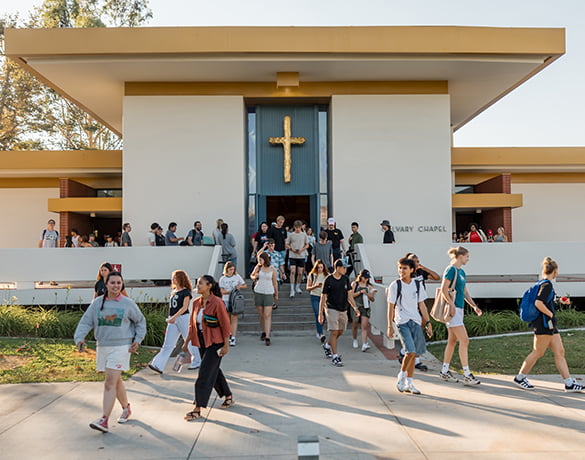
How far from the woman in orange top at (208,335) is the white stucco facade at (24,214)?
1774cm

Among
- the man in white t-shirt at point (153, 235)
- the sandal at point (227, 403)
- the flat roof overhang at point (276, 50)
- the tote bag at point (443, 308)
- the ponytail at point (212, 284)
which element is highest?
the flat roof overhang at point (276, 50)

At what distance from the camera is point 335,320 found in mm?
9281

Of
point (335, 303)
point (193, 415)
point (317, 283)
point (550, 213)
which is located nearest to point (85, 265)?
point (317, 283)

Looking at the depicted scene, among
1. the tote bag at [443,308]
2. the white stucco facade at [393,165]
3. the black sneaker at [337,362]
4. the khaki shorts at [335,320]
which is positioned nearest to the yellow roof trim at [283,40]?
the white stucco facade at [393,165]

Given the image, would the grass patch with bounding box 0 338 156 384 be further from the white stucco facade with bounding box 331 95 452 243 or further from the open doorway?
the open doorway

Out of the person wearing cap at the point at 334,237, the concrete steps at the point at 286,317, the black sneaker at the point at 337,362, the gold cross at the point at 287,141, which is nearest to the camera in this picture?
the black sneaker at the point at 337,362

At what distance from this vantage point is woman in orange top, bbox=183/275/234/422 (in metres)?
6.09

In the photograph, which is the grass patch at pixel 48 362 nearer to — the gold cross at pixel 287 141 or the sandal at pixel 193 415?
the sandal at pixel 193 415

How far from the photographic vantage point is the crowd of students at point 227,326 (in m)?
5.80

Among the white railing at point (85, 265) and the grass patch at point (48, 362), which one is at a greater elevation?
the white railing at point (85, 265)

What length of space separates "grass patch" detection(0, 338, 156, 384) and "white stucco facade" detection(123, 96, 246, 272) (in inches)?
252

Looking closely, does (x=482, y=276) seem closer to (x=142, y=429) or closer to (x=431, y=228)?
(x=431, y=228)

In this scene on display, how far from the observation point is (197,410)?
608 centimetres

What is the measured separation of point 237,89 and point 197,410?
12.9m
